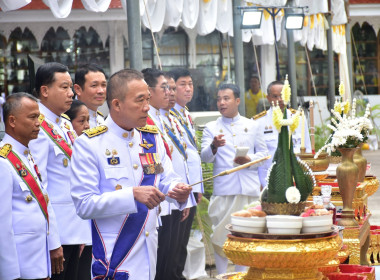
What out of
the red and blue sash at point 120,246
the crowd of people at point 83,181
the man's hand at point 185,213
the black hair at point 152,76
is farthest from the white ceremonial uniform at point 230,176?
the red and blue sash at point 120,246

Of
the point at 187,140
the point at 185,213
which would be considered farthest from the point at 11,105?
the point at 187,140

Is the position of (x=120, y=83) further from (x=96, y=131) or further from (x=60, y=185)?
(x=60, y=185)

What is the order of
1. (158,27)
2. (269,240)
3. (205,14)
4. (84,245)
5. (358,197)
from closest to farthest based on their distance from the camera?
(269,240) → (84,245) → (358,197) → (158,27) → (205,14)

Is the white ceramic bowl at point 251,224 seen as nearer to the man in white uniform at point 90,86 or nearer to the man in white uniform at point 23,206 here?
the man in white uniform at point 23,206

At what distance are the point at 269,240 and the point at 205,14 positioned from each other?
865 centimetres

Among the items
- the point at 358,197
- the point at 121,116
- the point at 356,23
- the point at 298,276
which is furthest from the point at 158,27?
the point at 356,23

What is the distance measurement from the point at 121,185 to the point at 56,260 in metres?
0.82

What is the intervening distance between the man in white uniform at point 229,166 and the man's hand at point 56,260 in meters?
2.81

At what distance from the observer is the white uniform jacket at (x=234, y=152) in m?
7.23

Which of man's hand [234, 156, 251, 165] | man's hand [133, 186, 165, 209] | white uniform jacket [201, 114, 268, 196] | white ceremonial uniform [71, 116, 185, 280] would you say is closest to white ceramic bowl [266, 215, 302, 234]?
man's hand [133, 186, 165, 209]

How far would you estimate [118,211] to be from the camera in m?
3.77

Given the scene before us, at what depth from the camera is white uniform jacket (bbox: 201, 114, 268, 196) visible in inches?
285

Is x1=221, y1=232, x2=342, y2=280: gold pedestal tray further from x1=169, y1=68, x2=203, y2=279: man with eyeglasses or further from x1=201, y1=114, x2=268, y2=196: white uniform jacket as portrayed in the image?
x1=201, y1=114, x2=268, y2=196: white uniform jacket

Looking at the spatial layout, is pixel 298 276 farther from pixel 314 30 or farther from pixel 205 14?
pixel 314 30
